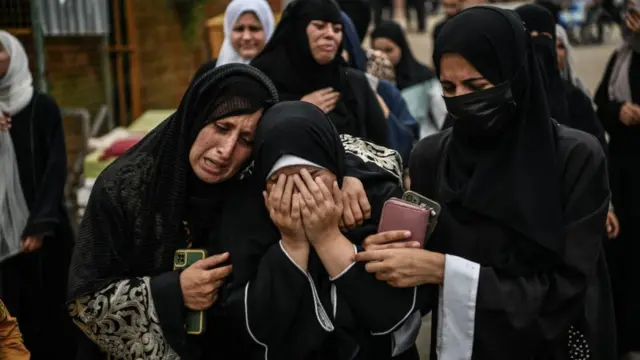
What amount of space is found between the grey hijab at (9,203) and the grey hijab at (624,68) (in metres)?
3.02

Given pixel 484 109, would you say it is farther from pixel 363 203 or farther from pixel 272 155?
pixel 272 155

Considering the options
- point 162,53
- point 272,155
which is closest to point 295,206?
point 272,155

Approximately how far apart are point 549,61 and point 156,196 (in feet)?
7.08

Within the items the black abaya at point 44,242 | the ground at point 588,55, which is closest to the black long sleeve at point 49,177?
the black abaya at point 44,242

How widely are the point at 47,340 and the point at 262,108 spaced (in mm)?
2422

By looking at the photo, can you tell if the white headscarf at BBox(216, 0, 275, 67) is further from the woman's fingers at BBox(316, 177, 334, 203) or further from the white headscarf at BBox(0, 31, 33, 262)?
the woman's fingers at BBox(316, 177, 334, 203)

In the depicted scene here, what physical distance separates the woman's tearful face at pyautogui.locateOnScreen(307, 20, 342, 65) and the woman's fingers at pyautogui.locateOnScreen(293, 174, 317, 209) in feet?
6.09

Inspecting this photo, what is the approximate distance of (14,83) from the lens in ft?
13.0

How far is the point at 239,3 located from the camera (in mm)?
4438

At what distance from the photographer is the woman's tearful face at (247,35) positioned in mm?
4379

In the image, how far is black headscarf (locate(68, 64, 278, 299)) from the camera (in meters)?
2.10

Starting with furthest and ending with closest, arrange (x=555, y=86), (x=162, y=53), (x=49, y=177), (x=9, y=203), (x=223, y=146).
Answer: (x=162, y=53) < (x=49, y=177) < (x=9, y=203) < (x=555, y=86) < (x=223, y=146)

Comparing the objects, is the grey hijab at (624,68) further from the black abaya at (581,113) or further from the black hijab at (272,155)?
the black hijab at (272,155)

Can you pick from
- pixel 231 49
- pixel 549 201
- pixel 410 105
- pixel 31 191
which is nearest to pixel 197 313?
pixel 549 201
